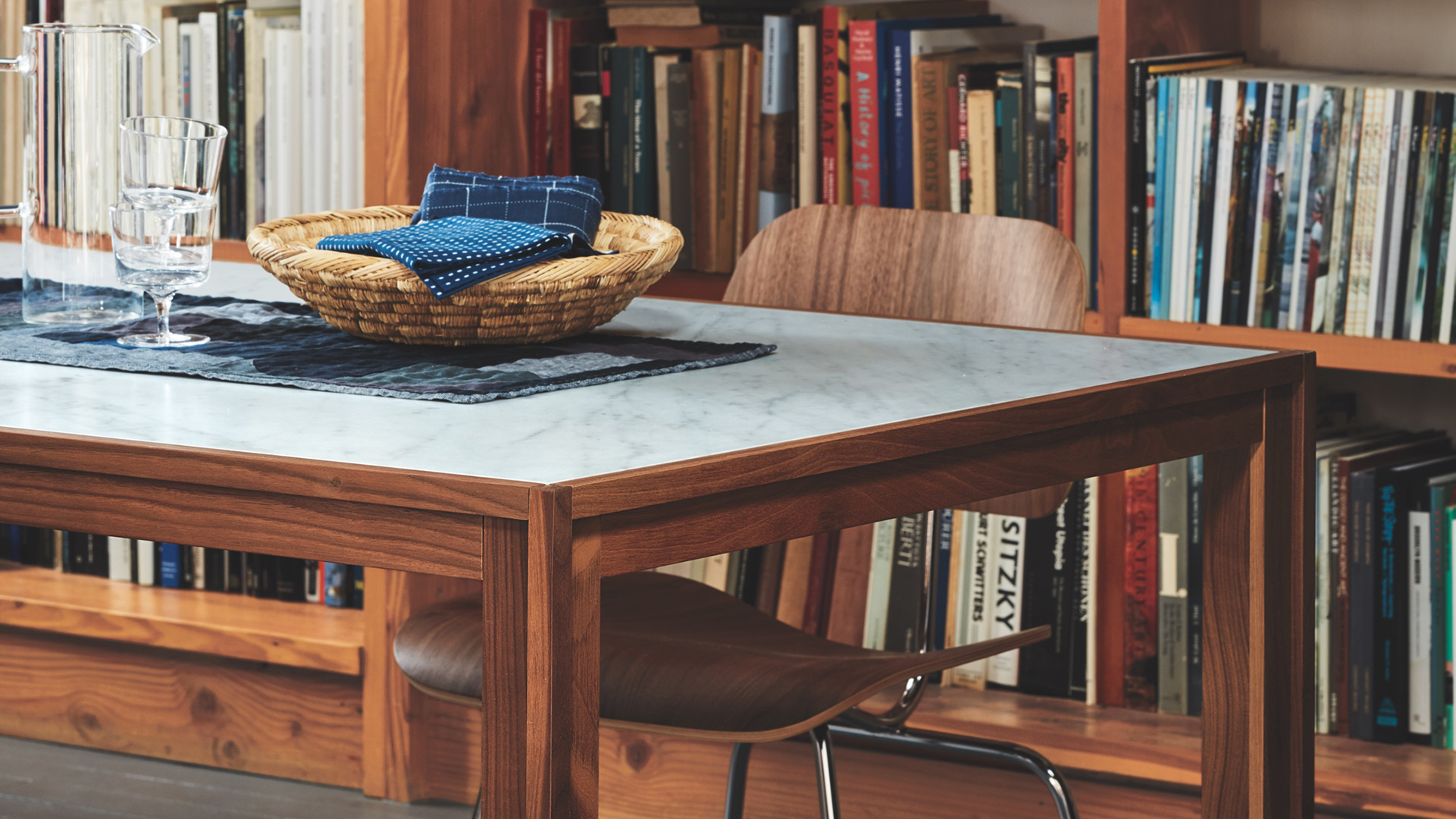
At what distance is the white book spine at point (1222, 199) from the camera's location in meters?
1.84

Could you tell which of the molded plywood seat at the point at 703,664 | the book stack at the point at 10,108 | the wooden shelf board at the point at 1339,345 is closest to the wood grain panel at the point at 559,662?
the molded plywood seat at the point at 703,664

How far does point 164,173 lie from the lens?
121 cm

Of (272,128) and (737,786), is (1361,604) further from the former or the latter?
(272,128)

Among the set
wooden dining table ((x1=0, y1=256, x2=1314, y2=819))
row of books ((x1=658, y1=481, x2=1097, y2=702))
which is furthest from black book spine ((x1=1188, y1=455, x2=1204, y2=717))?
wooden dining table ((x1=0, y1=256, x2=1314, y2=819))

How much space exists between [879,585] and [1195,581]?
1.22ft

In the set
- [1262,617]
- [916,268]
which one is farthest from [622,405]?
[916,268]

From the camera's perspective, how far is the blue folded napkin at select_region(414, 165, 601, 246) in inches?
54.6

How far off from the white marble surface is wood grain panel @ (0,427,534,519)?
0.04 feet

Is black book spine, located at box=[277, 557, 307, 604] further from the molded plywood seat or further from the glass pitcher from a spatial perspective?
the glass pitcher

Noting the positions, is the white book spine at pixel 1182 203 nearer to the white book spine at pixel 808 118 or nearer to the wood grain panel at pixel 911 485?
the white book spine at pixel 808 118

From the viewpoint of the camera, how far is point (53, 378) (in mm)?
1079

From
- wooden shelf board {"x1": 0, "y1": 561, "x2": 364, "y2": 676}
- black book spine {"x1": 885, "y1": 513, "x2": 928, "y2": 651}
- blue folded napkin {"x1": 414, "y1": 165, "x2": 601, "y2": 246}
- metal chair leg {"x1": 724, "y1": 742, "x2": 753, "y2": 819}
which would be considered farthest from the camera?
wooden shelf board {"x1": 0, "y1": 561, "x2": 364, "y2": 676}

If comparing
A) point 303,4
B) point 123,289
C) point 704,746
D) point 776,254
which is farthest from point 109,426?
point 303,4

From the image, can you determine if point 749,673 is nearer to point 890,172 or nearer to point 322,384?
point 322,384
